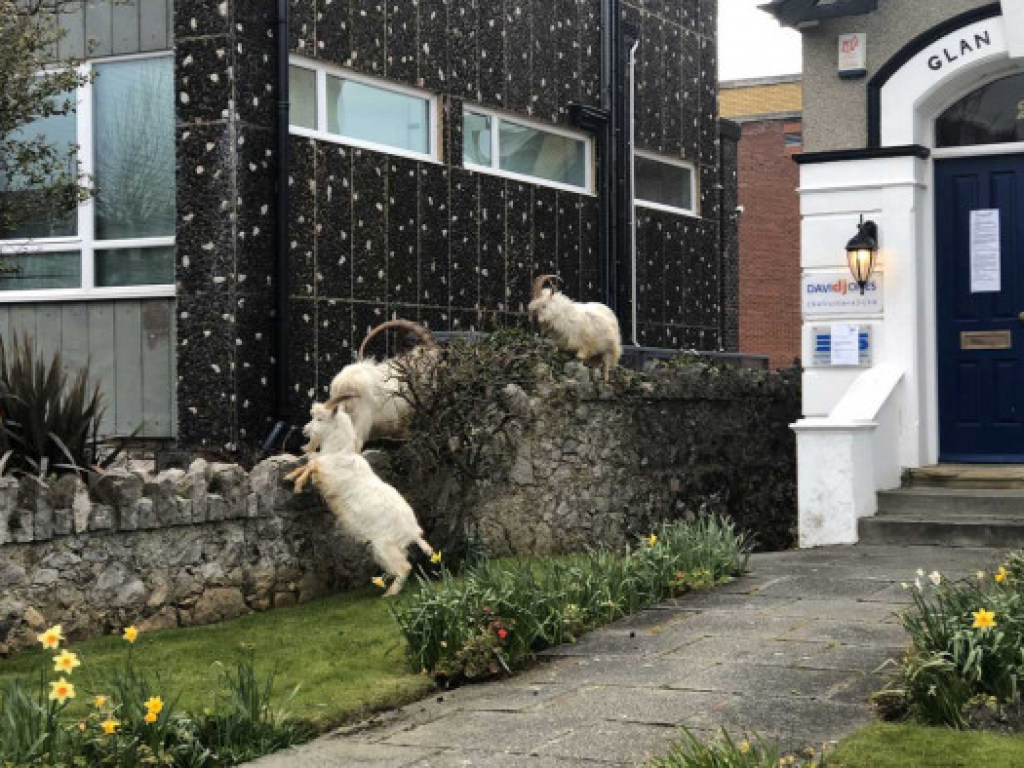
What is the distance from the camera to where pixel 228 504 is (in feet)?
34.4

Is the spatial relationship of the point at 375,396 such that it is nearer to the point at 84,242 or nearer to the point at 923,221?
the point at 84,242

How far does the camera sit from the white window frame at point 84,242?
14125 millimetres

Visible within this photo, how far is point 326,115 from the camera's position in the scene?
14.6 m

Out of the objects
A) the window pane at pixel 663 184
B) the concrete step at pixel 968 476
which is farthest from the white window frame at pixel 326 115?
the concrete step at pixel 968 476

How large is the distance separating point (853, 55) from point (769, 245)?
21.2 metres

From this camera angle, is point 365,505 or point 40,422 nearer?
point 40,422

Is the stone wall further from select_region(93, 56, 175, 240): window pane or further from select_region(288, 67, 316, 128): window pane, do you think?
select_region(288, 67, 316, 128): window pane

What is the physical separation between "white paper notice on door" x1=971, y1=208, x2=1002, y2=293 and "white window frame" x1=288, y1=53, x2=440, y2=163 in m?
5.34

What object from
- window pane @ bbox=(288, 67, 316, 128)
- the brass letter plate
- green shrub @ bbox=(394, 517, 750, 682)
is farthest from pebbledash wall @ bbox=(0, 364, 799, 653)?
window pane @ bbox=(288, 67, 316, 128)

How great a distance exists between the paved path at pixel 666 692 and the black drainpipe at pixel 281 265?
498 centimetres

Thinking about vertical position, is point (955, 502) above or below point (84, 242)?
below

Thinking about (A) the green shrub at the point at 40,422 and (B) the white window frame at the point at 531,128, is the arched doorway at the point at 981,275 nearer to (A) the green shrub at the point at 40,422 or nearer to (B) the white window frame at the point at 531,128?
(B) the white window frame at the point at 531,128

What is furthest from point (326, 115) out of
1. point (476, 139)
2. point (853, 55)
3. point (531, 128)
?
point (853, 55)

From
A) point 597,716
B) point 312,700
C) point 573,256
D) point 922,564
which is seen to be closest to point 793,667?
point 597,716
